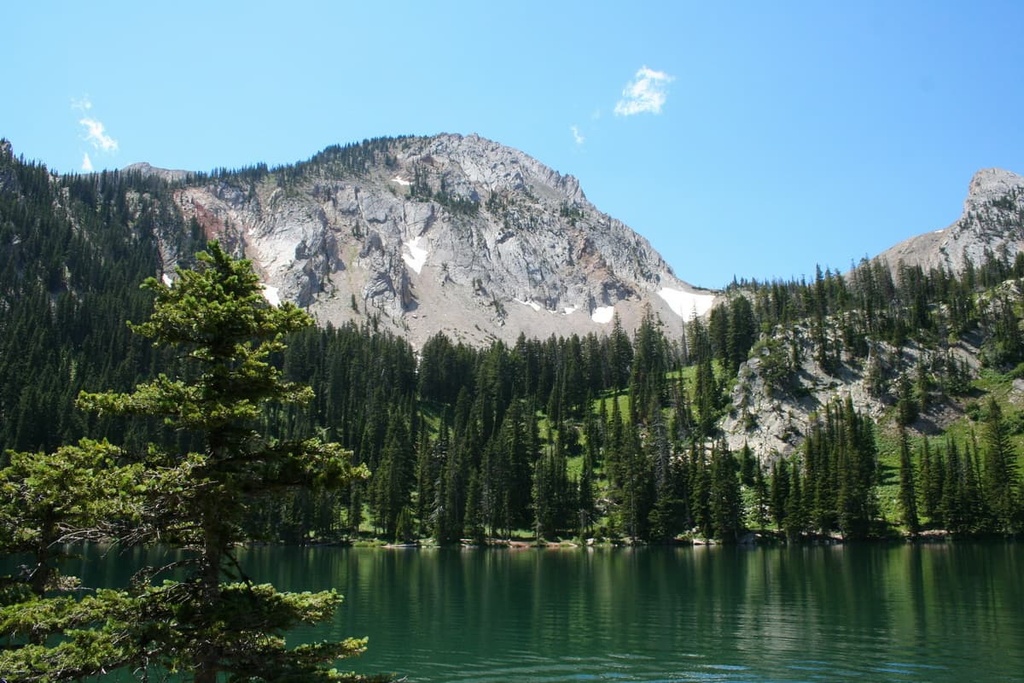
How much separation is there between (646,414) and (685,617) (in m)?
101

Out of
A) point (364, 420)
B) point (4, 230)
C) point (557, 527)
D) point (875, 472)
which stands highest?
point (4, 230)

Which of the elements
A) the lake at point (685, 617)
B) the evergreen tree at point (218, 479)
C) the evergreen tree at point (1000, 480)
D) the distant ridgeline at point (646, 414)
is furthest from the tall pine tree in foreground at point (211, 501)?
the evergreen tree at point (1000, 480)

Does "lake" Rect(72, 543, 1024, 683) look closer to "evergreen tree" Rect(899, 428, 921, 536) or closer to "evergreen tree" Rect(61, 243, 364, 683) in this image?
"evergreen tree" Rect(61, 243, 364, 683)

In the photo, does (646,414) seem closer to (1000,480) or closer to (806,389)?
(806,389)

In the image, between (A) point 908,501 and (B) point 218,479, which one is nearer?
(B) point 218,479

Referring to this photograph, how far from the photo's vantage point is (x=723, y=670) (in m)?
30.4

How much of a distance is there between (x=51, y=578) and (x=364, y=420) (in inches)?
5246

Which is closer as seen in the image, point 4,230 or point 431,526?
point 431,526

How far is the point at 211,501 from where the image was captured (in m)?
13.3

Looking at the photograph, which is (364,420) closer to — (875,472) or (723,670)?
(875,472)

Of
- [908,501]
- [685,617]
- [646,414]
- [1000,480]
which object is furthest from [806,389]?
[685,617]

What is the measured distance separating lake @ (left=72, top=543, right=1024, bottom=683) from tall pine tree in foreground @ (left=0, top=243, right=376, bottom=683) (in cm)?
1824

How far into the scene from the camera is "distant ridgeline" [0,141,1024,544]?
Answer: 4321 inches

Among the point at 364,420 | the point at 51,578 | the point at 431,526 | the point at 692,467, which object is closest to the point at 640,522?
the point at 692,467
